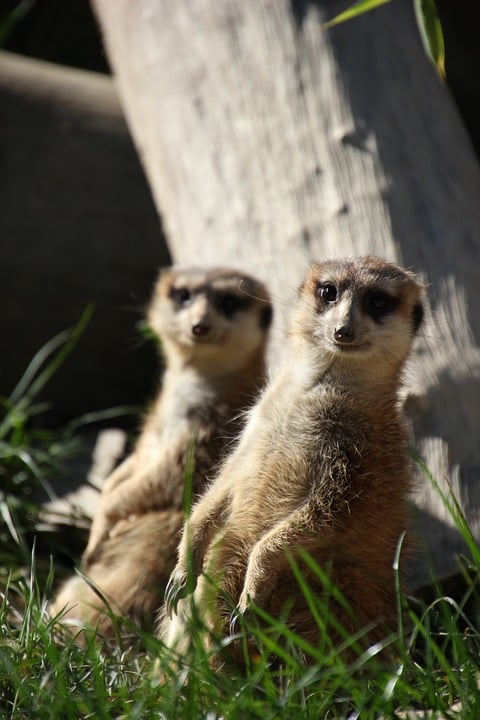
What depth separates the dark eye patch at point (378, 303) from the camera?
9.47 feet

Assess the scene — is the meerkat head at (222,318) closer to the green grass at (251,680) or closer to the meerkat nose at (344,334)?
the meerkat nose at (344,334)

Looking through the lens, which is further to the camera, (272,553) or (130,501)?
(130,501)

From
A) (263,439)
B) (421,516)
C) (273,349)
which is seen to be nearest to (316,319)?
(263,439)

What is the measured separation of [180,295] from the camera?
3.99m

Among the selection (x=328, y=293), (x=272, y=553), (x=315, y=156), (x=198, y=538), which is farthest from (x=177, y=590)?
(x=315, y=156)

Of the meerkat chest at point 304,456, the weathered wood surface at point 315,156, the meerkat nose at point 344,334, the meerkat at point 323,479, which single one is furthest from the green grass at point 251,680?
the weathered wood surface at point 315,156

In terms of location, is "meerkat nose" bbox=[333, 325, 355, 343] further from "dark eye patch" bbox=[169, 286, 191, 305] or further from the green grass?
"dark eye patch" bbox=[169, 286, 191, 305]

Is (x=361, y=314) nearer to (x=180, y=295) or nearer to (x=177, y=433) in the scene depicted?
(x=177, y=433)

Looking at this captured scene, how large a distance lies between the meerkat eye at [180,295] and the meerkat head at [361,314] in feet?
3.31

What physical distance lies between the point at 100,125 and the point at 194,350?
193 cm

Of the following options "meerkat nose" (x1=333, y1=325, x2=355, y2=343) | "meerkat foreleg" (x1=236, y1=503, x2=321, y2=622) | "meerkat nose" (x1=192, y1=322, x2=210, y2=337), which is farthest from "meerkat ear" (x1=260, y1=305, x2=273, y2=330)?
"meerkat foreleg" (x1=236, y1=503, x2=321, y2=622)

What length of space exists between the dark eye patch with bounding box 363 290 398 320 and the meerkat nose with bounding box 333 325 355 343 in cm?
14

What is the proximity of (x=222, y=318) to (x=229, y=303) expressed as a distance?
0.06 m

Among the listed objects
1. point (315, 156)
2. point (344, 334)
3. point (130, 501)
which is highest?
point (315, 156)
